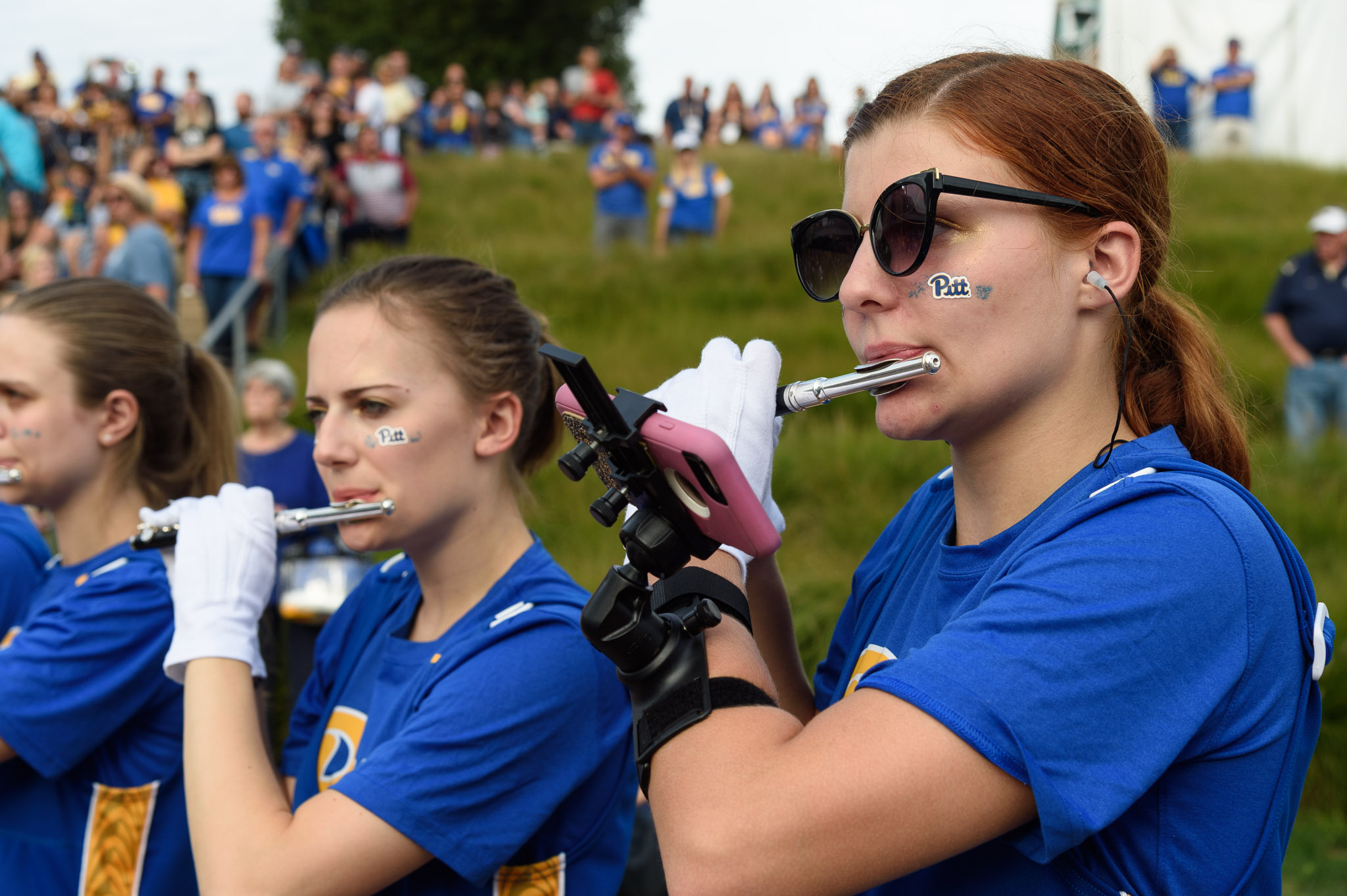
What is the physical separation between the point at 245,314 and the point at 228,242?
0.74m

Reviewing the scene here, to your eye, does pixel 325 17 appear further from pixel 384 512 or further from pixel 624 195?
pixel 384 512

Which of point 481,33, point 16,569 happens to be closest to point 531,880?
point 16,569

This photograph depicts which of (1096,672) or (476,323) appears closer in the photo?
(1096,672)

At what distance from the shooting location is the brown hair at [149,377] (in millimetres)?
2848

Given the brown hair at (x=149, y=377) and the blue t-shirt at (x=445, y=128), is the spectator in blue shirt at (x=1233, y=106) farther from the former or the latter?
the brown hair at (x=149, y=377)

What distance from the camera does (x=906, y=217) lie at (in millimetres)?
1618

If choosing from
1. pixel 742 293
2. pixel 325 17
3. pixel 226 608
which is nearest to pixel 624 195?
pixel 742 293

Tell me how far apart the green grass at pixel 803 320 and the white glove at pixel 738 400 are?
681mm

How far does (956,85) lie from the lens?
1653mm

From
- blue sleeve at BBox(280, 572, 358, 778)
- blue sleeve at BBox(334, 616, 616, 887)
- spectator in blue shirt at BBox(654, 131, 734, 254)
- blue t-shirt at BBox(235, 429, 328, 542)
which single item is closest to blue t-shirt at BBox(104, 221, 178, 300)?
blue t-shirt at BBox(235, 429, 328, 542)

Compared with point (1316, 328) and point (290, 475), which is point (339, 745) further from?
point (1316, 328)

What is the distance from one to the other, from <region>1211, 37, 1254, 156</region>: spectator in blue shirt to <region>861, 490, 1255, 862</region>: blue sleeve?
23.2 m

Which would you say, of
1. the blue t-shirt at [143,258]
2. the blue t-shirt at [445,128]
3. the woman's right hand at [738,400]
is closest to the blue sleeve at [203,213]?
the blue t-shirt at [143,258]

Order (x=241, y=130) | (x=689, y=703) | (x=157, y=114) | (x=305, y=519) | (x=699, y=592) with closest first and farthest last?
(x=689, y=703) < (x=699, y=592) < (x=305, y=519) < (x=241, y=130) < (x=157, y=114)
